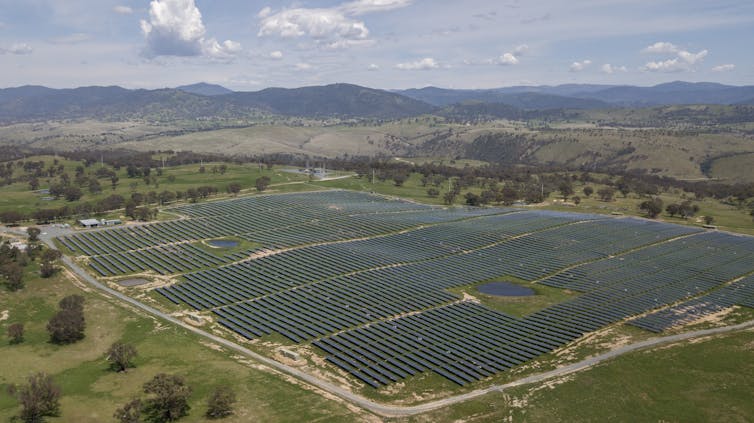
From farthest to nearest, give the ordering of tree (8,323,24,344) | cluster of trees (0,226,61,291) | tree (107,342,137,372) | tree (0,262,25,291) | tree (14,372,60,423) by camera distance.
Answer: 1. cluster of trees (0,226,61,291)
2. tree (0,262,25,291)
3. tree (8,323,24,344)
4. tree (107,342,137,372)
5. tree (14,372,60,423)

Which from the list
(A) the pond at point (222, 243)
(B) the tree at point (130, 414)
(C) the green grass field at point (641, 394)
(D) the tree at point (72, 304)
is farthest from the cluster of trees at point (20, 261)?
(C) the green grass field at point (641, 394)

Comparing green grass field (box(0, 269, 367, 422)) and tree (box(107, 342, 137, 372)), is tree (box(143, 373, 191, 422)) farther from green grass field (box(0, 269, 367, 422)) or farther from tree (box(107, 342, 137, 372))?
tree (box(107, 342, 137, 372))

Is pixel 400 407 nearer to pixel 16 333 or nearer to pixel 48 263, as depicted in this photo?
pixel 16 333

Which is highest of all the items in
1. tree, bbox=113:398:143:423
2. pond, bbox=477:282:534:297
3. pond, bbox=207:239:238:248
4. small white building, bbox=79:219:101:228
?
small white building, bbox=79:219:101:228

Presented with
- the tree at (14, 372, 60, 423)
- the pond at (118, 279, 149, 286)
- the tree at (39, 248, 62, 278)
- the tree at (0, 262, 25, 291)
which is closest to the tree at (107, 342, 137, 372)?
the tree at (14, 372, 60, 423)

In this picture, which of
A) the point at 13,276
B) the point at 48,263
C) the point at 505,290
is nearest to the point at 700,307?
the point at 505,290

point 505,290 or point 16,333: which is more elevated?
point 16,333

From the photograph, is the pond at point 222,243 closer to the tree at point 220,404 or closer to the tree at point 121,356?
the tree at point 121,356

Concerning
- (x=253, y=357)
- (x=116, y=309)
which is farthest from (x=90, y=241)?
(x=253, y=357)
